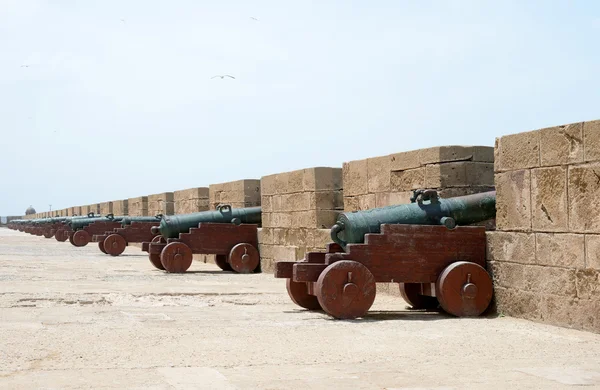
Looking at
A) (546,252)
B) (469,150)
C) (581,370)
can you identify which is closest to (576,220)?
(546,252)

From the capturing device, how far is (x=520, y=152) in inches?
324

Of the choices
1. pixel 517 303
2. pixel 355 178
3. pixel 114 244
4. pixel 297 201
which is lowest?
pixel 517 303

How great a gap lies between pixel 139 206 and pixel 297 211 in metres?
15.0

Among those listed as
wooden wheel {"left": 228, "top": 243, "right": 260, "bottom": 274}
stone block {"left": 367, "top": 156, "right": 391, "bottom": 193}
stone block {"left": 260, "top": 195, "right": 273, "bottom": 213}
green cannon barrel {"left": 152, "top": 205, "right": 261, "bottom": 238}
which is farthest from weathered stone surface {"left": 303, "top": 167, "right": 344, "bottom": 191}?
green cannon barrel {"left": 152, "top": 205, "right": 261, "bottom": 238}

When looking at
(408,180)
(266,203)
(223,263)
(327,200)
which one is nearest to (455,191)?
(408,180)

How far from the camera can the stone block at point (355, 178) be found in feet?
39.2

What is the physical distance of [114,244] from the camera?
2192cm

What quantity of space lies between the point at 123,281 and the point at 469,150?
5.51 m

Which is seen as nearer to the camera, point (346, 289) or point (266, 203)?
point (346, 289)

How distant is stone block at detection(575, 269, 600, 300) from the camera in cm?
721

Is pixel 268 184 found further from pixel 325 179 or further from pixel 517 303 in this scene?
pixel 517 303

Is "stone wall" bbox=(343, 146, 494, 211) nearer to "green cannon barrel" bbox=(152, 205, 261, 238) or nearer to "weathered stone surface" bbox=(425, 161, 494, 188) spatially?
"weathered stone surface" bbox=(425, 161, 494, 188)

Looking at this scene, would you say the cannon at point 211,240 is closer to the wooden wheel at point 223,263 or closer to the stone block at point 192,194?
the wooden wheel at point 223,263

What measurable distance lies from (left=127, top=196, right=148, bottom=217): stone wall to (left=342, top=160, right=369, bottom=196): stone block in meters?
16.0
